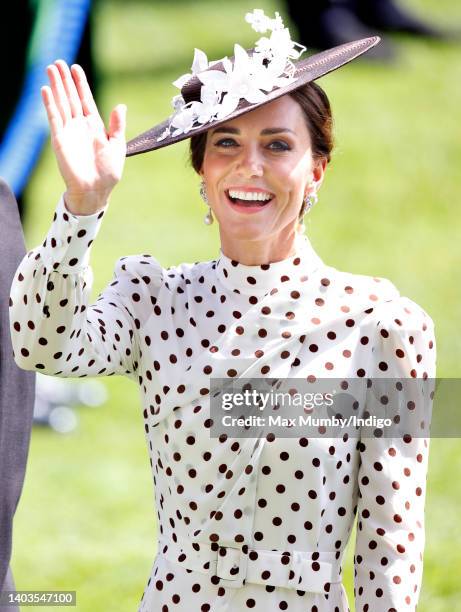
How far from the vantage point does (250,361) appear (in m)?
2.70

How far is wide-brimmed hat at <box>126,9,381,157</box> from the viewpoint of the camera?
2678 millimetres

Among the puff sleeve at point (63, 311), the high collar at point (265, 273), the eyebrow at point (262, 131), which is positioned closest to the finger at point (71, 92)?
the puff sleeve at point (63, 311)

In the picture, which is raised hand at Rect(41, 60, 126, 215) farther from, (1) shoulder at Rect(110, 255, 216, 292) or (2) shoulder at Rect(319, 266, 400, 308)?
(2) shoulder at Rect(319, 266, 400, 308)

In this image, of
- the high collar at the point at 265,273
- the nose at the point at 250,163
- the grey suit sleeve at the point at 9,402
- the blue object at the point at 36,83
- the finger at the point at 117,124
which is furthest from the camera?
the blue object at the point at 36,83

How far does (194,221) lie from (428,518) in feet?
15.3

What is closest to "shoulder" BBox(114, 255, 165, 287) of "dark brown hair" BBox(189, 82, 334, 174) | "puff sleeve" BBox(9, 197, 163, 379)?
"puff sleeve" BBox(9, 197, 163, 379)

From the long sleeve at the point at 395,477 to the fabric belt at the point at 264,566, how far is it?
97mm

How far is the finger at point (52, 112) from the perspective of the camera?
2443mm

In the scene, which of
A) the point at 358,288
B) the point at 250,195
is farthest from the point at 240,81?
the point at 358,288

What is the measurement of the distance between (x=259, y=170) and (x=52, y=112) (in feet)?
1.43

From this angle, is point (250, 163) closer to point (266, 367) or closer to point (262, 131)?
point (262, 131)

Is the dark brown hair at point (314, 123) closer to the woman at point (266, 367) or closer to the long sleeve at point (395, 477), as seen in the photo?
the woman at point (266, 367)

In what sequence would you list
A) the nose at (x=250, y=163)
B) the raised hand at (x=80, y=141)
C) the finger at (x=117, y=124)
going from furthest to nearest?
1. the nose at (x=250, y=163)
2. the finger at (x=117, y=124)
3. the raised hand at (x=80, y=141)

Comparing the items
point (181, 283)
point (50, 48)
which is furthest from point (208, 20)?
point (181, 283)
